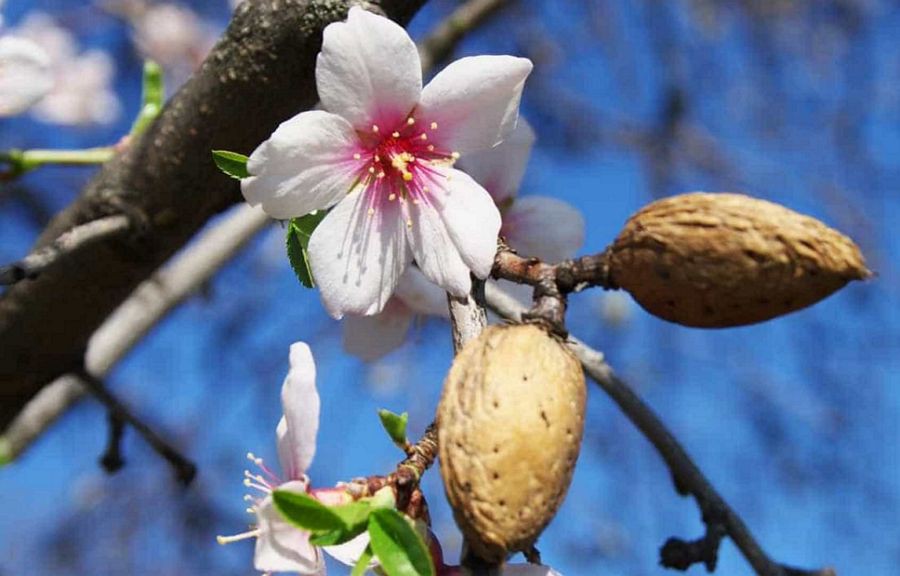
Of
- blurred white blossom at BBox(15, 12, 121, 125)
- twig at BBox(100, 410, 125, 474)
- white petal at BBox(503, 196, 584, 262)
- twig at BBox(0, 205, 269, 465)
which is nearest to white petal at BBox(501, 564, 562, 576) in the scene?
white petal at BBox(503, 196, 584, 262)

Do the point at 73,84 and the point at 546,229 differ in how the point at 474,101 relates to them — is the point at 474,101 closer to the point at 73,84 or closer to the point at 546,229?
the point at 546,229

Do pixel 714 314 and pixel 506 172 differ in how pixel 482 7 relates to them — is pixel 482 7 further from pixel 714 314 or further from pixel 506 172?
pixel 714 314

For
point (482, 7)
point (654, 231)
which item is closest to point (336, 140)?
point (654, 231)

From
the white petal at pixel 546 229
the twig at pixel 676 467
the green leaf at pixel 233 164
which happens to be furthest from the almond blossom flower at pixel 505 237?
the green leaf at pixel 233 164

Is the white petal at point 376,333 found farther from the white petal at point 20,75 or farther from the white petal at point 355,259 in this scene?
the white petal at point 20,75

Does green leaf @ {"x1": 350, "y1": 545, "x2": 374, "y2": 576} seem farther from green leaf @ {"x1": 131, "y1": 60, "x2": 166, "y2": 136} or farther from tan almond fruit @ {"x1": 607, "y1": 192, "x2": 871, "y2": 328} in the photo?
green leaf @ {"x1": 131, "y1": 60, "x2": 166, "y2": 136}

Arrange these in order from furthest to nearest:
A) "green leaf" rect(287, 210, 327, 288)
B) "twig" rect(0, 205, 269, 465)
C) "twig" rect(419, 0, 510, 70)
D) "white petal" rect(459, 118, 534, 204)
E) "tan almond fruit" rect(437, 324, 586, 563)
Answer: "twig" rect(419, 0, 510, 70)
"twig" rect(0, 205, 269, 465)
"white petal" rect(459, 118, 534, 204)
"green leaf" rect(287, 210, 327, 288)
"tan almond fruit" rect(437, 324, 586, 563)
